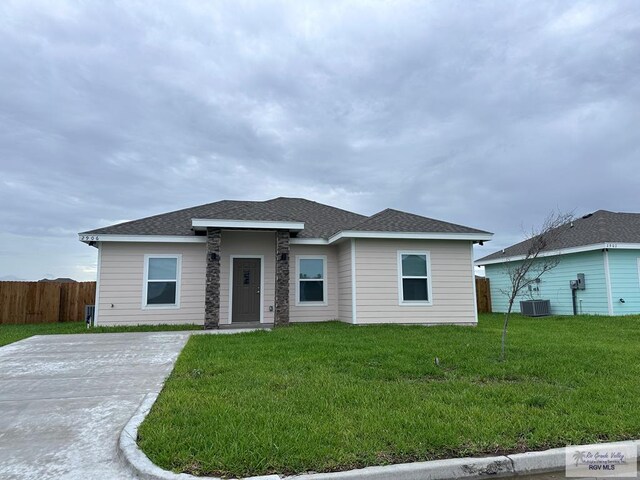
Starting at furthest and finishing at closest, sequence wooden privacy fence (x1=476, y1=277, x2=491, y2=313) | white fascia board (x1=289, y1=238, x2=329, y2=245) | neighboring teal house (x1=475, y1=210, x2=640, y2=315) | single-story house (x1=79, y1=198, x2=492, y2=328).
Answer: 1. wooden privacy fence (x1=476, y1=277, x2=491, y2=313)
2. neighboring teal house (x1=475, y1=210, x2=640, y2=315)
3. white fascia board (x1=289, y1=238, x2=329, y2=245)
4. single-story house (x1=79, y1=198, x2=492, y2=328)

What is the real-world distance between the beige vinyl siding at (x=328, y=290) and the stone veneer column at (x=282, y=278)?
101 centimetres

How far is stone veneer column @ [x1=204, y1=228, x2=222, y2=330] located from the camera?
11250 mm

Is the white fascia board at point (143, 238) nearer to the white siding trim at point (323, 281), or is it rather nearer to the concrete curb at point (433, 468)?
the white siding trim at point (323, 281)

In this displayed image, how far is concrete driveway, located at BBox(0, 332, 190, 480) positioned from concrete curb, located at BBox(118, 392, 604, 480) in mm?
113

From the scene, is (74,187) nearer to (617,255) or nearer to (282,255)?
(282,255)

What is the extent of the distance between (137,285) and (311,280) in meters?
5.17

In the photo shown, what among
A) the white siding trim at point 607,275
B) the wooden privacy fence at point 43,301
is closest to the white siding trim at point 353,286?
the white siding trim at point 607,275

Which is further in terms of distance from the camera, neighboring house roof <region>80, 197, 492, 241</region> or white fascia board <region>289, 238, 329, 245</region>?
white fascia board <region>289, 238, 329, 245</region>

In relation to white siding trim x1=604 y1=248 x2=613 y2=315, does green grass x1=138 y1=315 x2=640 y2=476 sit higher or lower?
lower

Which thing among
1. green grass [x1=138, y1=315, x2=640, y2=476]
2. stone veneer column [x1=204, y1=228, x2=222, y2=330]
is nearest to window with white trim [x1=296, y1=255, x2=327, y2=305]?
stone veneer column [x1=204, y1=228, x2=222, y2=330]

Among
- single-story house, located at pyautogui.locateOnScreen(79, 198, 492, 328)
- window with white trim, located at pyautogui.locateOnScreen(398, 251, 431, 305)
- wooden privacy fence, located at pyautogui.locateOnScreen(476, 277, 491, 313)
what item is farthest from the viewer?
wooden privacy fence, located at pyautogui.locateOnScreen(476, 277, 491, 313)

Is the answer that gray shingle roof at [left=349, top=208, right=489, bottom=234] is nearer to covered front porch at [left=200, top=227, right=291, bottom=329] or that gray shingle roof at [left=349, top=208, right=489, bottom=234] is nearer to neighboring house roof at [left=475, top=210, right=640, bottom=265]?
covered front porch at [left=200, top=227, right=291, bottom=329]

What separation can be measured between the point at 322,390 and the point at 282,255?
7384 millimetres

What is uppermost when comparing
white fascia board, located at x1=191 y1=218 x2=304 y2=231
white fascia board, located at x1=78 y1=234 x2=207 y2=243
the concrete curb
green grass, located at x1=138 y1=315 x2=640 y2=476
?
white fascia board, located at x1=191 y1=218 x2=304 y2=231
